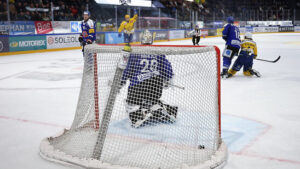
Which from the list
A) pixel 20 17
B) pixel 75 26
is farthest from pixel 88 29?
pixel 75 26

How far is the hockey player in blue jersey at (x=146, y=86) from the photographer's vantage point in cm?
263

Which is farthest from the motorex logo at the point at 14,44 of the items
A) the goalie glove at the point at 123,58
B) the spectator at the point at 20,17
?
the goalie glove at the point at 123,58

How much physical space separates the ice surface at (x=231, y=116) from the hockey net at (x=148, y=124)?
199 millimetres

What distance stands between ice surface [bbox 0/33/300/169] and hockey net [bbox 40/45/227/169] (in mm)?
199

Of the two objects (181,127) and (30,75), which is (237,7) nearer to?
(30,75)

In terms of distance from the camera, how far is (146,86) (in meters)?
2.63

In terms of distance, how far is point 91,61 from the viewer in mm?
2650

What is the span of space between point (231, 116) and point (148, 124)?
1199 millimetres

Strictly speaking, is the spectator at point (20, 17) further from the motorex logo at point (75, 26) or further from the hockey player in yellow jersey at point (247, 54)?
the hockey player in yellow jersey at point (247, 54)

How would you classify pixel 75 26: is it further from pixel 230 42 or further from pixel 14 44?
pixel 230 42

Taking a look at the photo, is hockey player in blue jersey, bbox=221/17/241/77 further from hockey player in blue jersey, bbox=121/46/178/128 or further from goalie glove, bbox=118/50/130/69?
goalie glove, bbox=118/50/130/69

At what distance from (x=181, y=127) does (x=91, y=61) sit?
96cm

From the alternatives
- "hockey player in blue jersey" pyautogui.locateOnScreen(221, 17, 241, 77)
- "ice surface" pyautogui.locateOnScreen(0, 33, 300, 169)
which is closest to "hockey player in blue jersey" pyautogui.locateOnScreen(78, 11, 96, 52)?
"ice surface" pyautogui.locateOnScreen(0, 33, 300, 169)

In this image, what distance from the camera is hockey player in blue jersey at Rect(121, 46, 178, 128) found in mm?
2627
